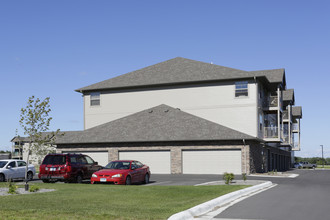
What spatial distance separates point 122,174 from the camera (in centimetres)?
2127

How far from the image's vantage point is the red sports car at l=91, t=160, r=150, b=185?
2119 centimetres

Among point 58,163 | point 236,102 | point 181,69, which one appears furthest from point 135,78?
point 58,163

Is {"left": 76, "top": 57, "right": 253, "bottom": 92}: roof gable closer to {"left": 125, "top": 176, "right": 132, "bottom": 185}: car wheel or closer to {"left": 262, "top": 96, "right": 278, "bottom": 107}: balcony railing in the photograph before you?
{"left": 262, "top": 96, "right": 278, "bottom": 107}: balcony railing

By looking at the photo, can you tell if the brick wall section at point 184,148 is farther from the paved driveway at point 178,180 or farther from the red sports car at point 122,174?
the red sports car at point 122,174

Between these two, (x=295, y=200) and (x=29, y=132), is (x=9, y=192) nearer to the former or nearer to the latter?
(x=29, y=132)

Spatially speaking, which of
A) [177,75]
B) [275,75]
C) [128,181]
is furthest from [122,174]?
[275,75]

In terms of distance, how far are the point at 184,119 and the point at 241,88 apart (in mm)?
5972

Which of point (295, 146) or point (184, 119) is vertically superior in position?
point (184, 119)

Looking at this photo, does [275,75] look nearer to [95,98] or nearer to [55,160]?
[95,98]

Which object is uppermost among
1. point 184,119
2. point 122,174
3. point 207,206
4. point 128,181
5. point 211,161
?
point 184,119

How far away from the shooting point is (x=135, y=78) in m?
45.2

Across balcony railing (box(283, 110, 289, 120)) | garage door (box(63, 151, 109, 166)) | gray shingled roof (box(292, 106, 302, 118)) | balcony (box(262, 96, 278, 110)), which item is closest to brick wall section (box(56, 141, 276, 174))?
garage door (box(63, 151, 109, 166))

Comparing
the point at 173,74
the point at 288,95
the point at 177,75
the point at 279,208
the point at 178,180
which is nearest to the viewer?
the point at 279,208

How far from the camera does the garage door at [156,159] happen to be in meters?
37.1
